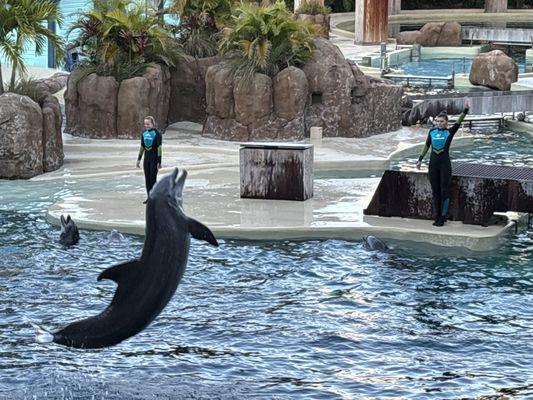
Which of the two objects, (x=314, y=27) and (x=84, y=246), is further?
(x=314, y=27)

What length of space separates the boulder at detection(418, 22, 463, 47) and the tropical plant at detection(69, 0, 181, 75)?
21.4 metres

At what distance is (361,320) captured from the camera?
9.64 metres

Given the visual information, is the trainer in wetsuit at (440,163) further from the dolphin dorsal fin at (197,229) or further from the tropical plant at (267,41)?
the tropical plant at (267,41)

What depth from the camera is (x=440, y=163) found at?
12352 millimetres

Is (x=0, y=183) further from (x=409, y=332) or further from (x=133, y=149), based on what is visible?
(x=409, y=332)

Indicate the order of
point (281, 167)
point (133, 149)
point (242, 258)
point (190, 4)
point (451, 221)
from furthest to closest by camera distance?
point (190, 4), point (133, 149), point (281, 167), point (451, 221), point (242, 258)

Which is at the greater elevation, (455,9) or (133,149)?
(455,9)

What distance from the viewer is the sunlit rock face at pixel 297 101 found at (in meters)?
18.3

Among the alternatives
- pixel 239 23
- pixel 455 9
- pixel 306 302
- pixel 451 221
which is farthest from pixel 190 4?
pixel 455 9

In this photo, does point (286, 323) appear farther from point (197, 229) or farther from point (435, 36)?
point (435, 36)

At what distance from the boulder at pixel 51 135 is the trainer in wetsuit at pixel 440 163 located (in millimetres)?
6238

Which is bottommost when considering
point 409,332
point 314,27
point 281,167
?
point 409,332

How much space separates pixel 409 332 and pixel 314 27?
10.7 meters

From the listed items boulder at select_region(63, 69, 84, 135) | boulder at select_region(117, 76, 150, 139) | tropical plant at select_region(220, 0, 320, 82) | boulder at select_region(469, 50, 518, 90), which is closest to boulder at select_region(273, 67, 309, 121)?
tropical plant at select_region(220, 0, 320, 82)
